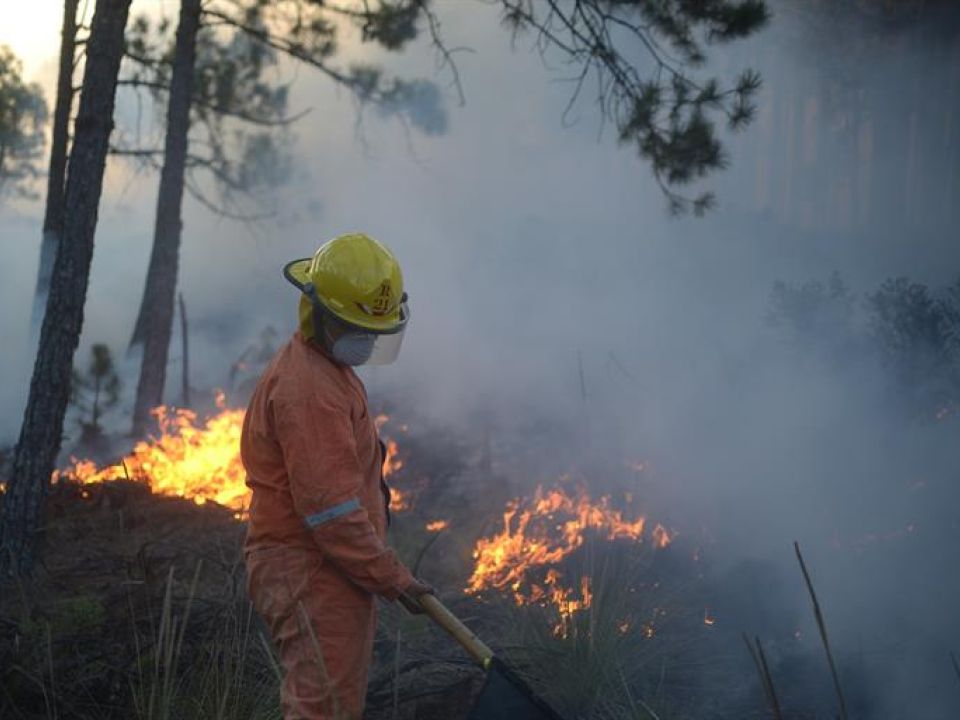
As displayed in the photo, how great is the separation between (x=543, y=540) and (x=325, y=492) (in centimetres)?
412

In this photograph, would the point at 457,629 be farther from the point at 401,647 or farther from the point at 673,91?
the point at 673,91

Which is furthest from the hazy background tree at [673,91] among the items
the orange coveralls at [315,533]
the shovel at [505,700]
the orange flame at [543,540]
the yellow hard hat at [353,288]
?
the shovel at [505,700]

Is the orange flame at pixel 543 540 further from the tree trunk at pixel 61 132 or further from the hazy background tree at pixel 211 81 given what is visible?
the tree trunk at pixel 61 132

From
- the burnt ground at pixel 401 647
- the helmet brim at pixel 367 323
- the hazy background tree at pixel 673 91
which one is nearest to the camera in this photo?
the helmet brim at pixel 367 323

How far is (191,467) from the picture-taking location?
8.80 m

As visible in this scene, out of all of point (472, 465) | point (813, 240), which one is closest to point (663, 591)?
point (472, 465)

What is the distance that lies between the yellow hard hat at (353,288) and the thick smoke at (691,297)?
3.01 metres

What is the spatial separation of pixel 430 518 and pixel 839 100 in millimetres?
6839

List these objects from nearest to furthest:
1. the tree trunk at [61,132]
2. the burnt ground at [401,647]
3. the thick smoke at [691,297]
Result: the burnt ground at [401,647], the thick smoke at [691,297], the tree trunk at [61,132]

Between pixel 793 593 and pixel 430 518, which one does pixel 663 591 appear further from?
pixel 430 518

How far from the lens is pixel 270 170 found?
17.0 m

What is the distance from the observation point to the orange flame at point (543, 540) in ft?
20.6

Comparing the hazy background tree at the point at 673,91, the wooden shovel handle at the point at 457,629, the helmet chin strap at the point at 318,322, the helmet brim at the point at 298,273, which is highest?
the hazy background tree at the point at 673,91

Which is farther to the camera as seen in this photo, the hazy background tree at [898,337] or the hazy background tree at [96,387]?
the hazy background tree at [96,387]
